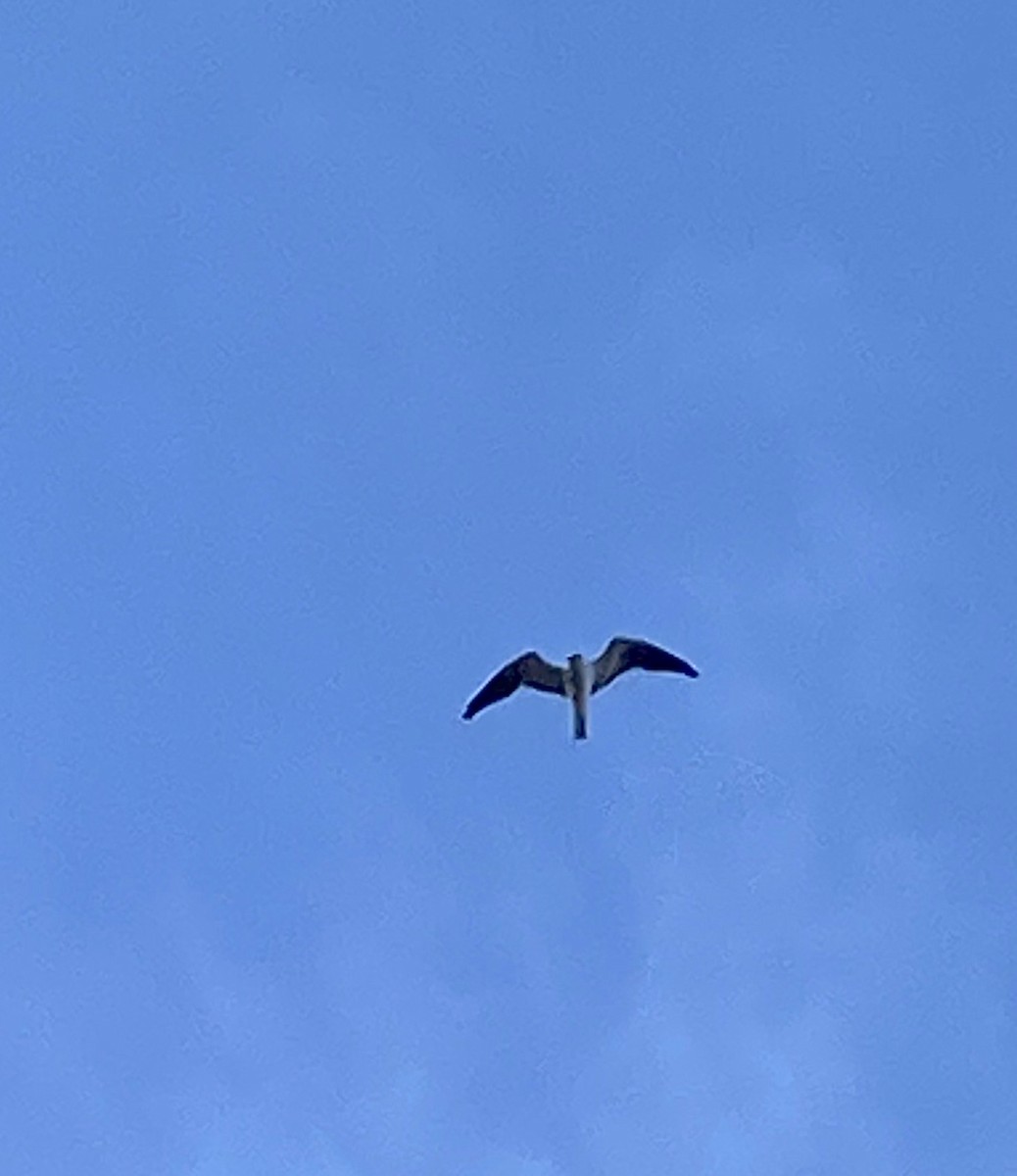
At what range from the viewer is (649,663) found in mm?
57156

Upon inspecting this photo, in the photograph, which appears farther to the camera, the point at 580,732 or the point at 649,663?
the point at 649,663

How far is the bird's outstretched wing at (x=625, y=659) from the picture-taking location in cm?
5678

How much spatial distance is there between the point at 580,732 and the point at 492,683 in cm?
527

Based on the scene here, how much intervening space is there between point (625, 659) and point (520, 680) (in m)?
3.67

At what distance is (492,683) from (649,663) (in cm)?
544

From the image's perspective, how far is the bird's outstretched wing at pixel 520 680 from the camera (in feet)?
187

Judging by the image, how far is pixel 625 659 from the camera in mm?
56938

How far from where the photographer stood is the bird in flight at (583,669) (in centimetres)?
5647

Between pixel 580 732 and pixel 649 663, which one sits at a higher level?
pixel 649 663

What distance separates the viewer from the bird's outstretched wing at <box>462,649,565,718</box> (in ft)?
187

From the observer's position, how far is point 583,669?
56.4 metres

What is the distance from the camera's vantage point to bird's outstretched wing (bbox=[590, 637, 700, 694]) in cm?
5678

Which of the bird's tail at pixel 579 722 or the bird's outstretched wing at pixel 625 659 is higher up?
the bird's outstretched wing at pixel 625 659

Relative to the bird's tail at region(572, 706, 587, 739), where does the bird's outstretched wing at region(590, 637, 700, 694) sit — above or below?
above
